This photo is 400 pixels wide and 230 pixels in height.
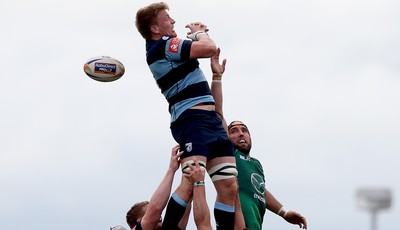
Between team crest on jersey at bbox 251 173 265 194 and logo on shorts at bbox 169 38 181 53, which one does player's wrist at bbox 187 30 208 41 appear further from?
team crest on jersey at bbox 251 173 265 194

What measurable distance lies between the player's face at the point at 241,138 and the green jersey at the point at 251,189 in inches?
4.3

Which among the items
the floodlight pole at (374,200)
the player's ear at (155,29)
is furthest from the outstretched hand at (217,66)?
the floodlight pole at (374,200)

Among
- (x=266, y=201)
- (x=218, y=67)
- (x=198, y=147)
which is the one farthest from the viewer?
(x=266, y=201)

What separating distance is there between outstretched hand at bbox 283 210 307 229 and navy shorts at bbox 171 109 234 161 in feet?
10.2

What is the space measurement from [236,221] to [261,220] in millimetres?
1629

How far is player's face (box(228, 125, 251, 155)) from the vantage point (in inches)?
370

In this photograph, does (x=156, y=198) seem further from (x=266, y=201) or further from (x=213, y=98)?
(x=266, y=201)

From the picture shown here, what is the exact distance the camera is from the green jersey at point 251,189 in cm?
875

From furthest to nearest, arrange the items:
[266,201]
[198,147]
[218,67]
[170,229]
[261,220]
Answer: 1. [266,201]
2. [261,220]
3. [218,67]
4. [170,229]
5. [198,147]

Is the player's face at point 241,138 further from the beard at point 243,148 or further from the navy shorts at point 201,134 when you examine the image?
the navy shorts at point 201,134

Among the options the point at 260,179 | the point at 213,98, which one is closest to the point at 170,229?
the point at 213,98

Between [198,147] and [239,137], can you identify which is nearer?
[198,147]

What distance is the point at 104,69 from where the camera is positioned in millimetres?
8992

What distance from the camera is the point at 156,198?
7.59 m
